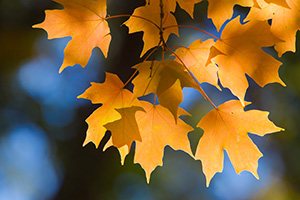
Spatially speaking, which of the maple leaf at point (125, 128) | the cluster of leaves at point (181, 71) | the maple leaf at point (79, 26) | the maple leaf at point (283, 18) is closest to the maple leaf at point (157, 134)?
the cluster of leaves at point (181, 71)

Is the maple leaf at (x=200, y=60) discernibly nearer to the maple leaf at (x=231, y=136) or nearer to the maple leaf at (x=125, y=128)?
the maple leaf at (x=231, y=136)

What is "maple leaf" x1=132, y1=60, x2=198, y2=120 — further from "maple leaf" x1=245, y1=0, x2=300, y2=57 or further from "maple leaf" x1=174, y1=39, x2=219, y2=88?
"maple leaf" x1=245, y1=0, x2=300, y2=57

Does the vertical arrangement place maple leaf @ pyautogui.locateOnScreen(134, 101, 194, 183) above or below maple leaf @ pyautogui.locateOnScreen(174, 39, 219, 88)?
below

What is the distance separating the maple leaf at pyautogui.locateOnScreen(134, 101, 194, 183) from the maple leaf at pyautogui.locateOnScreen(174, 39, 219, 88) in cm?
14

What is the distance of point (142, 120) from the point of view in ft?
2.51

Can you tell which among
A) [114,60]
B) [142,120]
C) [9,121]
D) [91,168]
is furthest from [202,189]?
[142,120]

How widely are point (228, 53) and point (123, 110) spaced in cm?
30

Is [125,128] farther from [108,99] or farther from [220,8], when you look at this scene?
[220,8]

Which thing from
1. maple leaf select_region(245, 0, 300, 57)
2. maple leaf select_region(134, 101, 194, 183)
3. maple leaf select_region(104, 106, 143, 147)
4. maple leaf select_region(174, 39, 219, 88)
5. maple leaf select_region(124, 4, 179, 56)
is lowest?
maple leaf select_region(134, 101, 194, 183)

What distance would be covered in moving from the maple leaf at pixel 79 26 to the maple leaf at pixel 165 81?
0.60ft

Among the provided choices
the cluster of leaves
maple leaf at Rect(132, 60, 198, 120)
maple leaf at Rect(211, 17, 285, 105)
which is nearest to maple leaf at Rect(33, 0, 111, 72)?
the cluster of leaves

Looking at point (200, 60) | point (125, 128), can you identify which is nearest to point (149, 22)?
point (200, 60)

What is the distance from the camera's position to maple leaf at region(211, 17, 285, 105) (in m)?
0.67

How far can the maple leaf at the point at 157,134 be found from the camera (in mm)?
762
